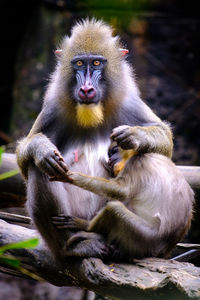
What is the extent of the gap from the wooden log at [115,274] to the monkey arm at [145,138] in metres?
0.95

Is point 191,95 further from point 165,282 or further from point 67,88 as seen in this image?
point 165,282

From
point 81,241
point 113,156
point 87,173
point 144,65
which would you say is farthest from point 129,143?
point 144,65

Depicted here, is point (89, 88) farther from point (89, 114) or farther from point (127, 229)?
point (127, 229)

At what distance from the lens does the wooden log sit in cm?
293

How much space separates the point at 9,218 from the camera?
16.2ft

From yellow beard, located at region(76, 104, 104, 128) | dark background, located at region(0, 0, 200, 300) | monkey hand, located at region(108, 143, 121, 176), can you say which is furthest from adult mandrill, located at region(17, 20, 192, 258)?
dark background, located at region(0, 0, 200, 300)

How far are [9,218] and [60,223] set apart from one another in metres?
1.31

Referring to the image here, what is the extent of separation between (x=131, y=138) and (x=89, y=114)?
0.55 meters

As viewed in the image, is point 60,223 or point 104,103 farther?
point 104,103

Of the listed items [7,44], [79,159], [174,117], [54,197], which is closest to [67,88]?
[79,159]

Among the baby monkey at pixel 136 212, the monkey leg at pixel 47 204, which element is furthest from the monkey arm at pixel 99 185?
the monkey leg at pixel 47 204

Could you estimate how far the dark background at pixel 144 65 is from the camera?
945 centimetres

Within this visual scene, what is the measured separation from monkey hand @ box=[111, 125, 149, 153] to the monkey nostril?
1.40 feet

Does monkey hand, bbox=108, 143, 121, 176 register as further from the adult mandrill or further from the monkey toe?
the monkey toe
